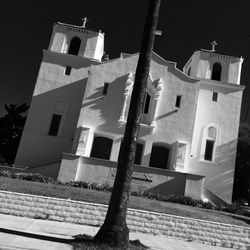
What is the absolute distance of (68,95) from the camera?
30.8 m

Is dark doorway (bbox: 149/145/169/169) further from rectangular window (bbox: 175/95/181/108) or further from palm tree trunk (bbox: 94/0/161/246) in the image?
palm tree trunk (bbox: 94/0/161/246)

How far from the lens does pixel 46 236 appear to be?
395 inches

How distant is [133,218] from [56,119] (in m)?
18.2

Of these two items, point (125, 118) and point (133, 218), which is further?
point (125, 118)

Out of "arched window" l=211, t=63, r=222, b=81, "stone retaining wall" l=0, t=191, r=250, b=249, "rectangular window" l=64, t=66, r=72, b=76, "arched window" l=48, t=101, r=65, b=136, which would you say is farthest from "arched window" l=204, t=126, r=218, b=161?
"stone retaining wall" l=0, t=191, r=250, b=249

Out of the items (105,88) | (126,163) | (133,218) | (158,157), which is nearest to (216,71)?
(158,157)

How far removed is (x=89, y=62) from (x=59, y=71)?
2.97 m

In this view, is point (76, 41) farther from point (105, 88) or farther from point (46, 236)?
point (46, 236)

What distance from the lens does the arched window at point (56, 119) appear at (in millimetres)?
29844

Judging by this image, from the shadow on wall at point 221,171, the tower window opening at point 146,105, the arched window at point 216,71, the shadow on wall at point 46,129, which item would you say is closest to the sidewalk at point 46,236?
the shadow on wall at point 221,171

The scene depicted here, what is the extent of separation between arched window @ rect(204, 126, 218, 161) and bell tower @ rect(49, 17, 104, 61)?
13.0m

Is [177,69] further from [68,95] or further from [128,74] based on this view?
[68,95]

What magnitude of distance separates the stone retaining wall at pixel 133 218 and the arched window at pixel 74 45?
21.2 metres

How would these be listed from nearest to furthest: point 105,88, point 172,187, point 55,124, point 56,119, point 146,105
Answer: point 172,187 < point 105,88 < point 146,105 < point 55,124 < point 56,119
